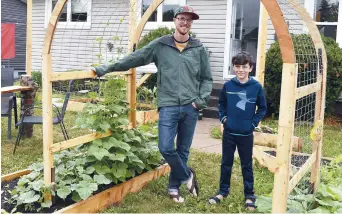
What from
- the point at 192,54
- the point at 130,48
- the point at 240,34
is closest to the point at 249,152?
the point at 192,54

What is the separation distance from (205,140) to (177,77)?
3.38 metres

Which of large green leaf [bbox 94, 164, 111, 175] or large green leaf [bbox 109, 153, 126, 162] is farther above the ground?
large green leaf [bbox 109, 153, 126, 162]

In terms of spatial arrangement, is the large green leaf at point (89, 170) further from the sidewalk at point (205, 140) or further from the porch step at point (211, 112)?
the porch step at point (211, 112)

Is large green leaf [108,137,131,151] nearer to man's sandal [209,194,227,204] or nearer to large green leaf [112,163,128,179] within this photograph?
large green leaf [112,163,128,179]

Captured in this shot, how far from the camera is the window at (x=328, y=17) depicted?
9.61 meters

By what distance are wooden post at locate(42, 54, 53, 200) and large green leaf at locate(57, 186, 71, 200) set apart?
100 millimetres

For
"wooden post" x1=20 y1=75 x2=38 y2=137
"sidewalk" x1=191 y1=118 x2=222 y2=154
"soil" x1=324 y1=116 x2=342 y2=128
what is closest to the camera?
"wooden post" x1=20 y1=75 x2=38 y2=137

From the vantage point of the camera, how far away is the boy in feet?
13.2

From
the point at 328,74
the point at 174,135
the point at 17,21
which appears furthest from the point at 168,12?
the point at 17,21

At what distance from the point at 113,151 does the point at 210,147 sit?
275cm

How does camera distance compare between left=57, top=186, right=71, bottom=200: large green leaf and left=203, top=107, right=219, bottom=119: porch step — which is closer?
left=57, top=186, right=71, bottom=200: large green leaf

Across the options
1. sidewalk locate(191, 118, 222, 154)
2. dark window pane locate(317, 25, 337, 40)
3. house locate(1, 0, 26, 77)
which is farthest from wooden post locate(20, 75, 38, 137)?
house locate(1, 0, 26, 77)

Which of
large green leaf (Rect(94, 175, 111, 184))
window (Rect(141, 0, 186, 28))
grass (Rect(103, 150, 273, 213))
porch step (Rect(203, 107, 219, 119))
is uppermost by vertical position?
window (Rect(141, 0, 186, 28))

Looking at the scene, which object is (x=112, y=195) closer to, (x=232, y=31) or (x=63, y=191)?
(x=63, y=191)
